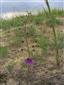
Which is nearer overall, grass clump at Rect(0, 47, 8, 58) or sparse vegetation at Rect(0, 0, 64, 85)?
sparse vegetation at Rect(0, 0, 64, 85)

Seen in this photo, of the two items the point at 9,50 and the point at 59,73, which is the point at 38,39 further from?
the point at 59,73

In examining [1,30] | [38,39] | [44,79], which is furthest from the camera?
[1,30]

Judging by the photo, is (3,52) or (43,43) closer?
(3,52)

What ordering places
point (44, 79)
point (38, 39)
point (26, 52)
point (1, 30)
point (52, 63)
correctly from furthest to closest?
point (1, 30) → point (38, 39) → point (26, 52) → point (52, 63) → point (44, 79)

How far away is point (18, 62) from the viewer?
3988mm

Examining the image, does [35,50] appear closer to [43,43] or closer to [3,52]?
[43,43]

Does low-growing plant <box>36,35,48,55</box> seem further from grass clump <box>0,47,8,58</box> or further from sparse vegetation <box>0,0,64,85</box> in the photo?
grass clump <box>0,47,8,58</box>

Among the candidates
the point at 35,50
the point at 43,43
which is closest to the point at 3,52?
the point at 35,50

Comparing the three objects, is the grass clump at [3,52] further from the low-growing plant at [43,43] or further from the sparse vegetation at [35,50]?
the low-growing plant at [43,43]

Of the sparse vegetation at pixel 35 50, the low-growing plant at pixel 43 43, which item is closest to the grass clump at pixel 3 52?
the sparse vegetation at pixel 35 50

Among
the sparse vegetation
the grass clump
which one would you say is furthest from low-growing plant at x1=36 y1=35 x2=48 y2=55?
the grass clump

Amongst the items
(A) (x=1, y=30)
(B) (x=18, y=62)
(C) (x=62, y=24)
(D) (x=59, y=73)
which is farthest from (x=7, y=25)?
(D) (x=59, y=73)

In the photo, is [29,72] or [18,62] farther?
[18,62]

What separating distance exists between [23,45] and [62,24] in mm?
1055
